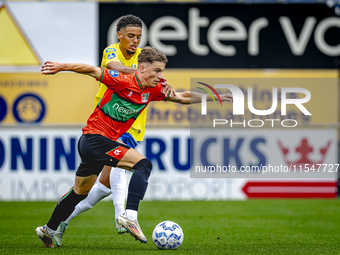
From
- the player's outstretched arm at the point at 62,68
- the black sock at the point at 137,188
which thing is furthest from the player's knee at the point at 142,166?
the player's outstretched arm at the point at 62,68

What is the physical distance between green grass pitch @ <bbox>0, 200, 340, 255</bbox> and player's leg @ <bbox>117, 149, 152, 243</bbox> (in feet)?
1.53

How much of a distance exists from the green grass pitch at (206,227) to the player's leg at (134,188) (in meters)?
0.47

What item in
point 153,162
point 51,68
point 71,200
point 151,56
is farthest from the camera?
→ point 153,162

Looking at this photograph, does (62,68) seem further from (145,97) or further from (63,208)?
(63,208)

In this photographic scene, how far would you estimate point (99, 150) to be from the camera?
4973 mm

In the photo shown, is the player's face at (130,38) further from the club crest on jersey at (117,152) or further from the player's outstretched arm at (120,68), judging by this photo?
the club crest on jersey at (117,152)

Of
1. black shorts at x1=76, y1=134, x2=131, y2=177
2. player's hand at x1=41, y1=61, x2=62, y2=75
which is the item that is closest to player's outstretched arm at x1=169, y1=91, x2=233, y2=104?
black shorts at x1=76, y1=134, x2=131, y2=177

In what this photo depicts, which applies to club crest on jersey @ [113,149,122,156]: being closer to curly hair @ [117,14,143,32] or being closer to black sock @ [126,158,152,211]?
black sock @ [126,158,152,211]

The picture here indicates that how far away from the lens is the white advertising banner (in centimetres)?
1152

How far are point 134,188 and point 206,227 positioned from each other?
279 centimetres

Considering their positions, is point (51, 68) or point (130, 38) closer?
point (51, 68)

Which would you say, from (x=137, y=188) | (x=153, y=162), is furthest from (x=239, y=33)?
(x=137, y=188)

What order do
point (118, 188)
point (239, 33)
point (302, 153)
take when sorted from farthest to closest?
1. point (239, 33)
2. point (302, 153)
3. point (118, 188)

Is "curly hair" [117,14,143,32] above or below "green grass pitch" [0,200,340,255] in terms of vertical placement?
above
